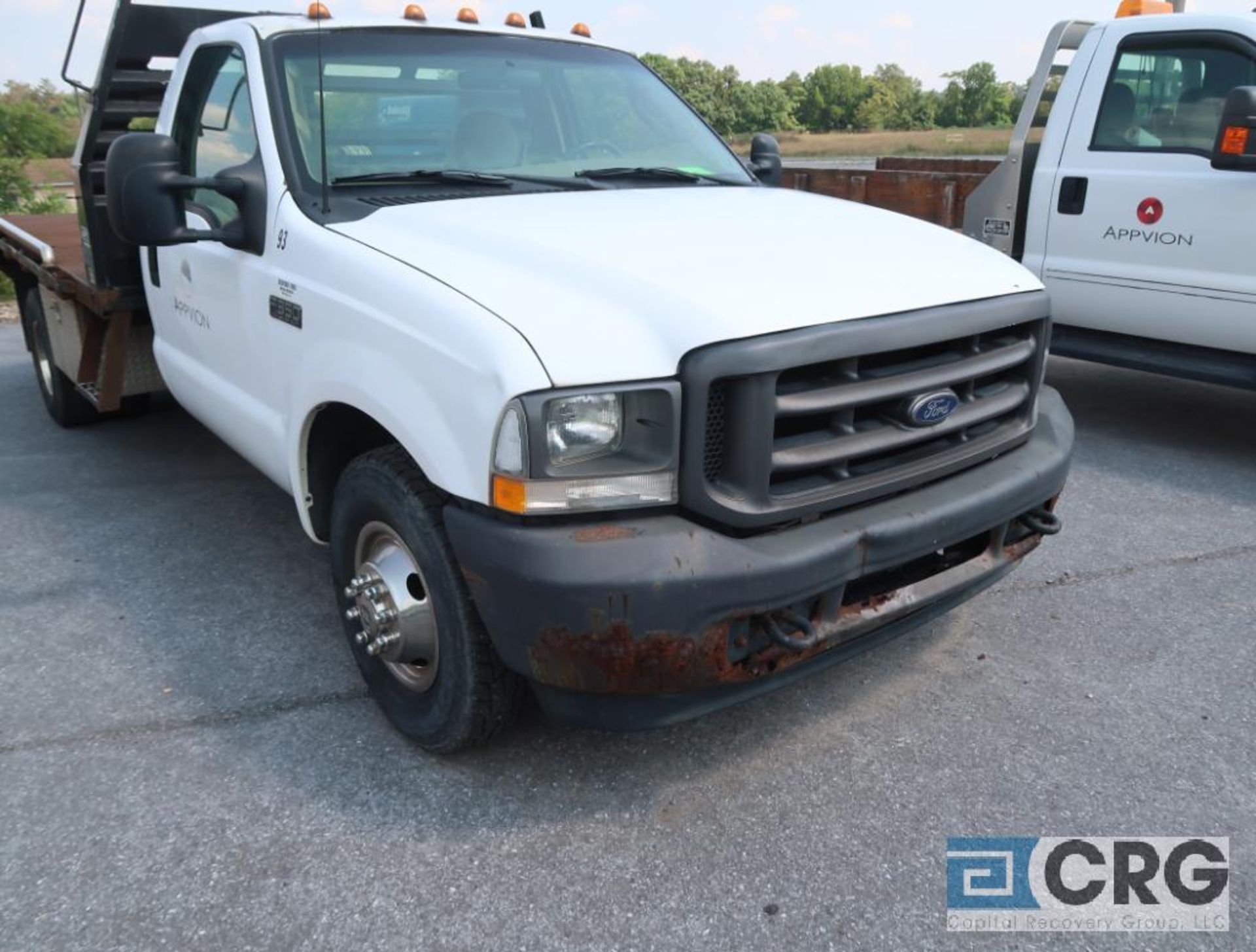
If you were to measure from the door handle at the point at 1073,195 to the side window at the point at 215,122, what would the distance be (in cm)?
424

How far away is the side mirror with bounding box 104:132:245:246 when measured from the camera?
3084 mm

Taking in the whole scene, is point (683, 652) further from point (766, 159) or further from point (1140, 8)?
point (1140, 8)

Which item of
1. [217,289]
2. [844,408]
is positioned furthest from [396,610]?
[217,289]

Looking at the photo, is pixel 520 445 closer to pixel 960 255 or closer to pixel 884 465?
pixel 884 465

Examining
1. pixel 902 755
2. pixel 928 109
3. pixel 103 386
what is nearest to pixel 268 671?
pixel 902 755

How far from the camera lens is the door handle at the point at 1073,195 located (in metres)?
5.70

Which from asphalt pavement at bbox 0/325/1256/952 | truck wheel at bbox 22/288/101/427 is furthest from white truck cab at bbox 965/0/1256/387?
truck wheel at bbox 22/288/101/427

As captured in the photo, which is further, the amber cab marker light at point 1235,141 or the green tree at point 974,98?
the green tree at point 974,98

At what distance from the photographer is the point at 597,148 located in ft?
12.6

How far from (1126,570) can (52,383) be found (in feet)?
18.9

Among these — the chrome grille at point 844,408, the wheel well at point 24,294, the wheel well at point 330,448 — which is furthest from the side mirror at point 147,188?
the wheel well at point 24,294

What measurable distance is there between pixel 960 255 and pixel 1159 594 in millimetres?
1690

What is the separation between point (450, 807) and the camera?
2758mm

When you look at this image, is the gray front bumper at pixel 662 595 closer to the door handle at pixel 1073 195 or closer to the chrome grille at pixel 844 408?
the chrome grille at pixel 844 408
